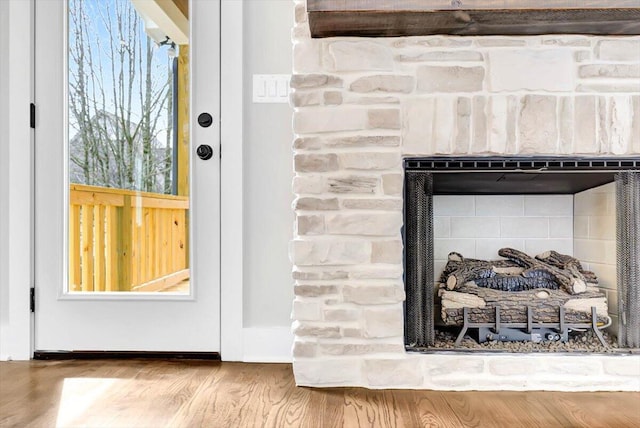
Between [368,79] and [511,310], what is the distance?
96cm

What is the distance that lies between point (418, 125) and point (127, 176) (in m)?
1.23

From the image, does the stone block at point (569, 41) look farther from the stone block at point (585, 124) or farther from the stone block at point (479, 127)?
the stone block at point (479, 127)

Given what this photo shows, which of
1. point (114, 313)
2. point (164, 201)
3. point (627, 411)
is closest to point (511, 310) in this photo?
point (627, 411)

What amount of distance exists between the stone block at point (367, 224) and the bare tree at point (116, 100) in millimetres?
875

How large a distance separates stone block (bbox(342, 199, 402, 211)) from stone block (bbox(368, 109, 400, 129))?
0.83 feet

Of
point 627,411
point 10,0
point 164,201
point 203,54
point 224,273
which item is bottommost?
point 627,411

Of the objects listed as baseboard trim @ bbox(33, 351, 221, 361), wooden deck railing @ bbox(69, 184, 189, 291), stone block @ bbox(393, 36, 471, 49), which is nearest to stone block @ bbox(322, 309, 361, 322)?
baseboard trim @ bbox(33, 351, 221, 361)

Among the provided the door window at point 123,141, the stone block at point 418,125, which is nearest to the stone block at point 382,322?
the stone block at point 418,125

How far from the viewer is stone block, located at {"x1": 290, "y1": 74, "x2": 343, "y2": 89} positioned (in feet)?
5.98

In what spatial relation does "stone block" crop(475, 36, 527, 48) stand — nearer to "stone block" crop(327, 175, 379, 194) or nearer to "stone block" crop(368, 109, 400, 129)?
"stone block" crop(368, 109, 400, 129)

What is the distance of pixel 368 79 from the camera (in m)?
1.82

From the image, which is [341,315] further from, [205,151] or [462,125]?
[205,151]

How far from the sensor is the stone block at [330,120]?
1821 mm

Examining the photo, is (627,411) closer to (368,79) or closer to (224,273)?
(368,79)
